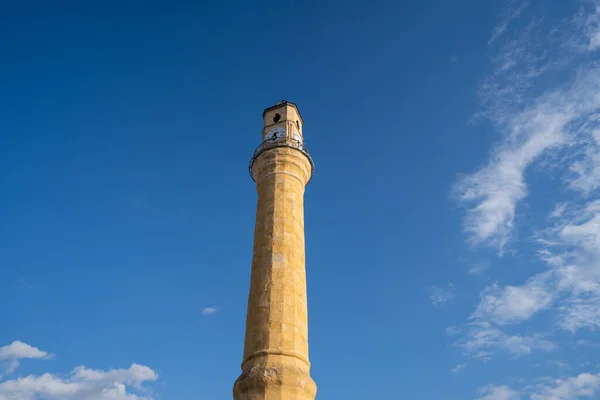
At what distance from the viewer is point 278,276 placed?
16.3m

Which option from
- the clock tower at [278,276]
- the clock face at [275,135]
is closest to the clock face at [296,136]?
the clock tower at [278,276]

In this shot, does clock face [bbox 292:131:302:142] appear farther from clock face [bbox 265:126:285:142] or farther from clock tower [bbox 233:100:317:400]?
clock face [bbox 265:126:285:142]

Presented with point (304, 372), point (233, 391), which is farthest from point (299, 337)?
point (233, 391)

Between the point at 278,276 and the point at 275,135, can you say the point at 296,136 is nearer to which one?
the point at 275,135

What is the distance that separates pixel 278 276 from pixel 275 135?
6307mm

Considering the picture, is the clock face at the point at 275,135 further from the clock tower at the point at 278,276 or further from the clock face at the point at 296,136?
the clock face at the point at 296,136

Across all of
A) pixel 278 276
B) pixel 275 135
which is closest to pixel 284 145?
pixel 275 135

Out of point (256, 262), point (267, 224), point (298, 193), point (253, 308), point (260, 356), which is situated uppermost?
point (298, 193)

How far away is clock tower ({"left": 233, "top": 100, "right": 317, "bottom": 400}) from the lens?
14.4 m

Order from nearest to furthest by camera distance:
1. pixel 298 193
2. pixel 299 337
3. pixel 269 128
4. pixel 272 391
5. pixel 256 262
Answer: pixel 272 391 < pixel 299 337 < pixel 256 262 < pixel 298 193 < pixel 269 128

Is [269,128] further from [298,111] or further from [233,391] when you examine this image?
[233,391]

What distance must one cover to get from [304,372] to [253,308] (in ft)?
7.88

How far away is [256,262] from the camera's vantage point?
17000 mm

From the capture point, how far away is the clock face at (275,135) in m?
20.1
